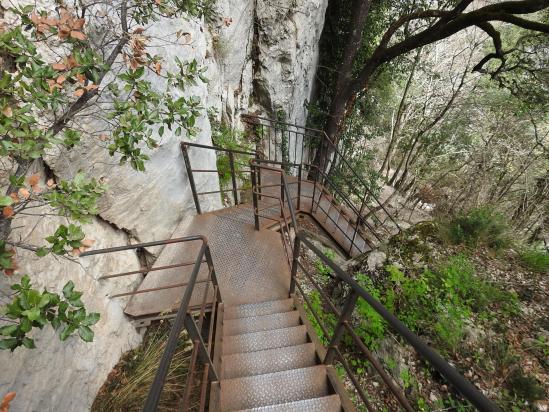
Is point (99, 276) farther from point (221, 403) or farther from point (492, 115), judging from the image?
point (492, 115)

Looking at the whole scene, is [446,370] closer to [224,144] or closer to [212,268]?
[212,268]

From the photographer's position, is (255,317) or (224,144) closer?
(255,317)

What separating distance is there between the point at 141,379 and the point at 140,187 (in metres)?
2.14

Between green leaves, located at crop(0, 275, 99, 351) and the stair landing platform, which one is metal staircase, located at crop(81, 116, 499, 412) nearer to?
the stair landing platform

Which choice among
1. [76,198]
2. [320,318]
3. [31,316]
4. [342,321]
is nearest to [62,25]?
[76,198]

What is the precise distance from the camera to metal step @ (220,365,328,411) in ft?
6.68

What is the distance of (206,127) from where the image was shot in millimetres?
4641

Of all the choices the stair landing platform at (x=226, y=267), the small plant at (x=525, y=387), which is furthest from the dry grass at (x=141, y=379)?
the small plant at (x=525, y=387)

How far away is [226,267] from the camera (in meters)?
3.68

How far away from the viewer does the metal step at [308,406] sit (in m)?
1.91

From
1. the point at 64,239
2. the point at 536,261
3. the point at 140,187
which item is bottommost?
the point at 536,261

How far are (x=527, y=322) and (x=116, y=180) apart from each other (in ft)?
17.6

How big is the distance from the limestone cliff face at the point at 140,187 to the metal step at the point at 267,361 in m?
1.30

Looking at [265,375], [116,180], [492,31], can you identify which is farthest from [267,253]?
[492,31]
